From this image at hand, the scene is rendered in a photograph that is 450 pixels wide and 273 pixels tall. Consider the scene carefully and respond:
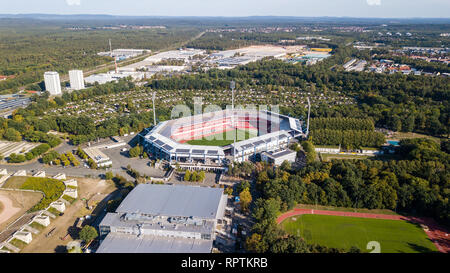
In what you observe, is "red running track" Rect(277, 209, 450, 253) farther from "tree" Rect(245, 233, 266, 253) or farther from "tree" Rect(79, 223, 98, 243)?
"tree" Rect(79, 223, 98, 243)

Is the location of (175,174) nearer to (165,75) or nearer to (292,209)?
(292,209)

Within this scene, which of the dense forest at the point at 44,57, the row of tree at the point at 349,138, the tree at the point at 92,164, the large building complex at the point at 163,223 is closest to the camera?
the large building complex at the point at 163,223

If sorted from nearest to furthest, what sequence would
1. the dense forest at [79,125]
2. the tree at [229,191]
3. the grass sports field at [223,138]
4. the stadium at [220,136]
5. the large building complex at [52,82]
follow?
the tree at [229,191]
the stadium at [220,136]
the grass sports field at [223,138]
the dense forest at [79,125]
the large building complex at [52,82]

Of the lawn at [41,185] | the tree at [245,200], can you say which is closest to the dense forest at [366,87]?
the tree at [245,200]

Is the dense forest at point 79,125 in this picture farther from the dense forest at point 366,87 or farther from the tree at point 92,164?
the dense forest at point 366,87

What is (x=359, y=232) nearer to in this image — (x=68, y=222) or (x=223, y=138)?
(x=223, y=138)

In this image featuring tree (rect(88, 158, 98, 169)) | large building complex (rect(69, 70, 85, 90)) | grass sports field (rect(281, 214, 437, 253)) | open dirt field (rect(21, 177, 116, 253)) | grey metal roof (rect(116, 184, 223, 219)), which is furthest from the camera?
large building complex (rect(69, 70, 85, 90))

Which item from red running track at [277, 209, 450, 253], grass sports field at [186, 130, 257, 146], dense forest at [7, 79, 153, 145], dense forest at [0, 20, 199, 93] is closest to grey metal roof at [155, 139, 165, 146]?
grass sports field at [186, 130, 257, 146]

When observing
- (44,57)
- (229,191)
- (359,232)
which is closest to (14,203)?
(229,191)
